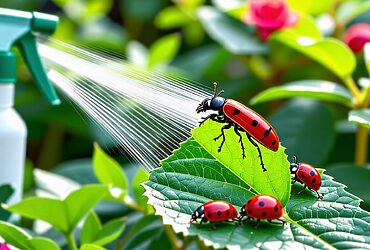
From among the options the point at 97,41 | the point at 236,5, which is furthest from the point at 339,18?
the point at 97,41

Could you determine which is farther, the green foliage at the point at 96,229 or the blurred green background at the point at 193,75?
the blurred green background at the point at 193,75

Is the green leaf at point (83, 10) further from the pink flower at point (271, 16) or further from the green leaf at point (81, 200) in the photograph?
the green leaf at point (81, 200)

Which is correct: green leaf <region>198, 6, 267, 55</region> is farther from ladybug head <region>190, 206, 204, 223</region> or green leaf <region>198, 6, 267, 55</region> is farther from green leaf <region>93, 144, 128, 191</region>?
ladybug head <region>190, 206, 204, 223</region>

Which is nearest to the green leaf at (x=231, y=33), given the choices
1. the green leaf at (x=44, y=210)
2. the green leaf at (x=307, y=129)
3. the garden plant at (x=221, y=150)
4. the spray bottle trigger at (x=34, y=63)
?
the garden plant at (x=221, y=150)

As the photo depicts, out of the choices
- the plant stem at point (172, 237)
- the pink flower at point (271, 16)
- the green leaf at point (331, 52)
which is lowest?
the plant stem at point (172, 237)

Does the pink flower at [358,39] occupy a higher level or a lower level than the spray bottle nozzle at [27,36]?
higher

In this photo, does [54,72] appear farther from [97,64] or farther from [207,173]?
[207,173]

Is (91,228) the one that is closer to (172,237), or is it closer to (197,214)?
(172,237)
